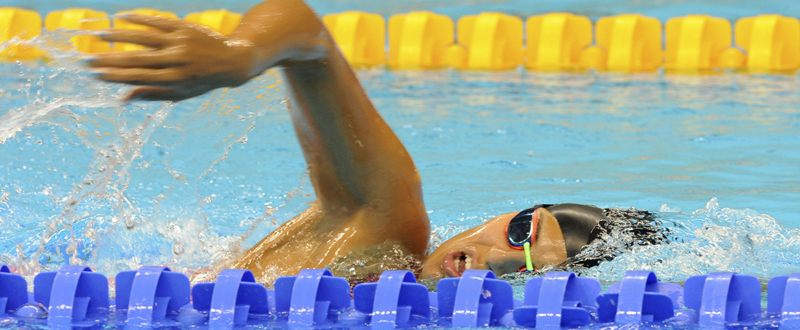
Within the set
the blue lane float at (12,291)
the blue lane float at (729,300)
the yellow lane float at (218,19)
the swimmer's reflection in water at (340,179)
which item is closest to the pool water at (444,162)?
the swimmer's reflection in water at (340,179)

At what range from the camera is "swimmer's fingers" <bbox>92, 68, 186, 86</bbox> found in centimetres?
133

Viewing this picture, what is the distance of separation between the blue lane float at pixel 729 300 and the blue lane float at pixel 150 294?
112 centimetres

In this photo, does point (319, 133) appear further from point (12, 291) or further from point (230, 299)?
point (12, 291)

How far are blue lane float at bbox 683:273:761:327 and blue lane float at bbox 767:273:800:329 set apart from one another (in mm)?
42

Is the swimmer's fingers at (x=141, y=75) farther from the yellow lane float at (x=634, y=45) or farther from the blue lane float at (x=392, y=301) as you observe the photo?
the yellow lane float at (x=634, y=45)

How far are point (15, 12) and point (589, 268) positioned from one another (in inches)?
271

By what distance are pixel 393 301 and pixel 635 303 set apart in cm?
51

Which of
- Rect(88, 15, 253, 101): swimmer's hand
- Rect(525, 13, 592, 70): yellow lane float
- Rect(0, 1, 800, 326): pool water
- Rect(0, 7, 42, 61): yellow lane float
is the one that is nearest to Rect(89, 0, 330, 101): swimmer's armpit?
Rect(88, 15, 253, 101): swimmer's hand

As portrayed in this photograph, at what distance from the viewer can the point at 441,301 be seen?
1.87 meters

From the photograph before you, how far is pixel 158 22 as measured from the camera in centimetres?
142

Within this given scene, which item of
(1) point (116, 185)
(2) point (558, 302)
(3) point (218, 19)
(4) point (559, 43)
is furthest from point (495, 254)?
(3) point (218, 19)

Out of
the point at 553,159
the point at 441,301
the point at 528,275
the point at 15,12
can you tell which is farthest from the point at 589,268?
the point at 15,12

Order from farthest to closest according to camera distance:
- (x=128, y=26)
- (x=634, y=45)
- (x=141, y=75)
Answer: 1. (x=634, y=45)
2. (x=128, y=26)
3. (x=141, y=75)

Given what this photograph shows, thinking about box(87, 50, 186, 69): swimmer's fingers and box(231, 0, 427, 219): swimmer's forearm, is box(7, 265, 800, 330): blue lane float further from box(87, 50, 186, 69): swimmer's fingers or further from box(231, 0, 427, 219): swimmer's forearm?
box(87, 50, 186, 69): swimmer's fingers
